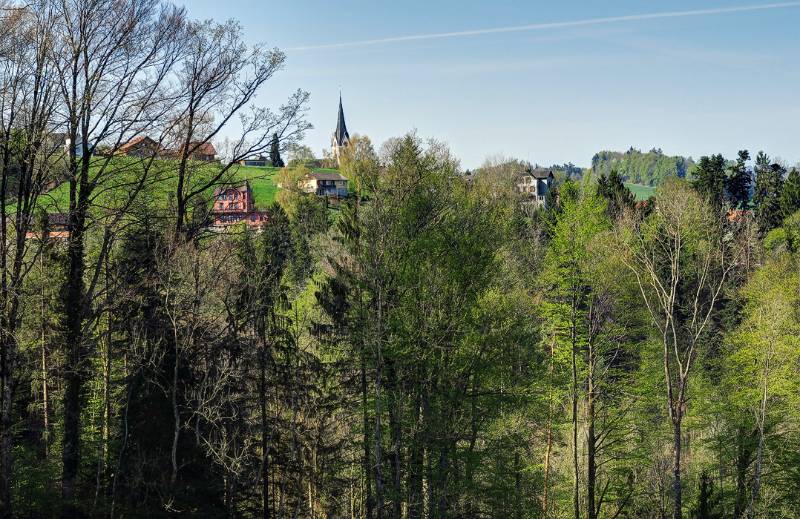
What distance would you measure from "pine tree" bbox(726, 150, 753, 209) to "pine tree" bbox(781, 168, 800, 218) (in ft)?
20.6

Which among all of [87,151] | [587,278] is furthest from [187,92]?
[587,278]

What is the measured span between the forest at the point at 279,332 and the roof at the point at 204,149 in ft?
0.98

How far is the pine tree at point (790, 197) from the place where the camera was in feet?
200

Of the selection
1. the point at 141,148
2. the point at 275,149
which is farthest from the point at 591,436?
the point at 141,148

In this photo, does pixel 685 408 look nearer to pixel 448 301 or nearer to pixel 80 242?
pixel 448 301

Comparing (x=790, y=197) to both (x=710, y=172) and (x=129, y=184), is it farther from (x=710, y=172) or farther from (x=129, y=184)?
(x=129, y=184)

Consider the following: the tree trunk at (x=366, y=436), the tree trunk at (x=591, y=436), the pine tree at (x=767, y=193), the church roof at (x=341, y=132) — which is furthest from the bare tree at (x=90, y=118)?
the church roof at (x=341, y=132)

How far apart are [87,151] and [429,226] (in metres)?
9.28

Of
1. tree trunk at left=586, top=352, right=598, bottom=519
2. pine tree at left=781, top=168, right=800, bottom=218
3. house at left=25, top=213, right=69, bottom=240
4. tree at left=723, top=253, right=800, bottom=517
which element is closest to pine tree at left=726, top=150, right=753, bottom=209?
pine tree at left=781, top=168, right=800, bottom=218

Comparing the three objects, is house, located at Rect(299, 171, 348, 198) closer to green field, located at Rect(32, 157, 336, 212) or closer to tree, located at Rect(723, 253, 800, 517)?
tree, located at Rect(723, 253, 800, 517)

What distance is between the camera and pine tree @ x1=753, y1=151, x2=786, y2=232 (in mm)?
63031

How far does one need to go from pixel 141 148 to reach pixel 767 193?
65987 millimetres

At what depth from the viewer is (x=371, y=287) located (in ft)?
63.9

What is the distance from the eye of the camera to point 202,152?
19250mm
